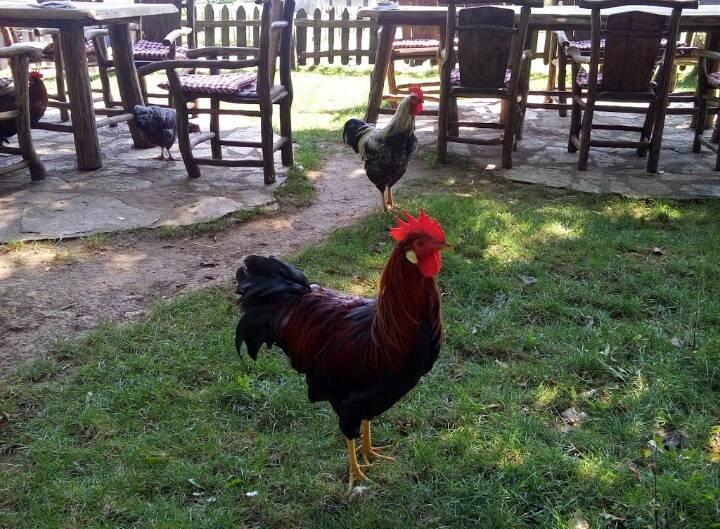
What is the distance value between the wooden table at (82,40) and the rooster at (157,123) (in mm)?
479

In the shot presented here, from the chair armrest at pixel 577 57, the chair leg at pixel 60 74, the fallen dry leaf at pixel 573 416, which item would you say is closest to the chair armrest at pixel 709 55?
the chair armrest at pixel 577 57

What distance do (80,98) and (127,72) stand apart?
102cm

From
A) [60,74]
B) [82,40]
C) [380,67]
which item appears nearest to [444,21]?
[380,67]

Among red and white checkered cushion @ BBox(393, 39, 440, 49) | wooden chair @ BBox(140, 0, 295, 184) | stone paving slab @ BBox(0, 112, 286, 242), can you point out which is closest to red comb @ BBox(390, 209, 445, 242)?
stone paving slab @ BBox(0, 112, 286, 242)

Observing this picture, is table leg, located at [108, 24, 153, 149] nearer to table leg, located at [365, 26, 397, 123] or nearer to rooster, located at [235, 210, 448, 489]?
table leg, located at [365, 26, 397, 123]

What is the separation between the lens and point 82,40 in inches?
224

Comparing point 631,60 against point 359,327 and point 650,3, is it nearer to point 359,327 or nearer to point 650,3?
point 650,3

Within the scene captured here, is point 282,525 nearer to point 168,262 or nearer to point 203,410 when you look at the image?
point 203,410

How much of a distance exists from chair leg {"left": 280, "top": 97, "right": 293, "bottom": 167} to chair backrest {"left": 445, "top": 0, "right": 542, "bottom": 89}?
64.2 inches

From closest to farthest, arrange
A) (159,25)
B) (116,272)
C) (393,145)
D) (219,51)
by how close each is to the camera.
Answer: (116,272)
(393,145)
(219,51)
(159,25)

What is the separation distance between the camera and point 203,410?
116 inches

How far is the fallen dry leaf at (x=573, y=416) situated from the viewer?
291 cm

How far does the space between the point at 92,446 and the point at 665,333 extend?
9.47 feet

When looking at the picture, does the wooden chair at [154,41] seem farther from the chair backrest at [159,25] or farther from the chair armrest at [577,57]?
the chair armrest at [577,57]
